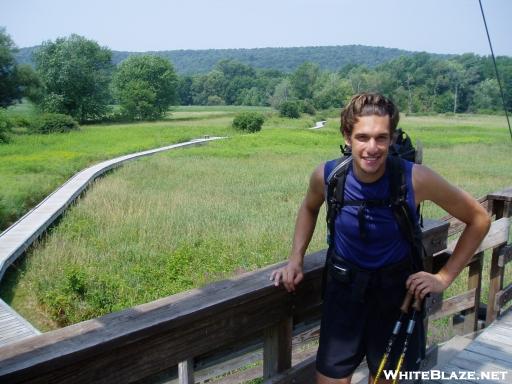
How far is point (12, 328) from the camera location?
6.72 meters

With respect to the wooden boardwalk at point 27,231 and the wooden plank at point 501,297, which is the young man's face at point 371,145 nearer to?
the wooden plank at point 501,297

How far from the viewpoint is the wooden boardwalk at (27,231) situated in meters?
6.69

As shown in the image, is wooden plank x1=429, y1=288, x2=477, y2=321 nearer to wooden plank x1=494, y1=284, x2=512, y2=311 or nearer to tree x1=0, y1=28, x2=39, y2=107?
wooden plank x1=494, y1=284, x2=512, y2=311

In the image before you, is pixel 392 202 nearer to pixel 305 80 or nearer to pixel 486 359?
pixel 486 359

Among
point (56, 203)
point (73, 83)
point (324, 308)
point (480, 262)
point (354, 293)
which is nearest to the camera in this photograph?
point (354, 293)

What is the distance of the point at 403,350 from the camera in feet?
6.32

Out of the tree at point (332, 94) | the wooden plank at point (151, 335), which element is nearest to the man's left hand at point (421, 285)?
the wooden plank at point (151, 335)

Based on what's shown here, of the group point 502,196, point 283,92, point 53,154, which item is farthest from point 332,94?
point 502,196

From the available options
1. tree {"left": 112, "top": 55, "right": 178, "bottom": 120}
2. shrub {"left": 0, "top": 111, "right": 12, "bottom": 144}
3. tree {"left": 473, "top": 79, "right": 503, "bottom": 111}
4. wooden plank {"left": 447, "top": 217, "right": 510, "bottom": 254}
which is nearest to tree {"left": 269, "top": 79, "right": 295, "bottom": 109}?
tree {"left": 112, "top": 55, "right": 178, "bottom": 120}

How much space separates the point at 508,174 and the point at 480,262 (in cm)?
1865

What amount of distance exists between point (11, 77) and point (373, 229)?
51703 millimetres

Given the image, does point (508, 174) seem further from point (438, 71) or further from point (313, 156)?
point (438, 71)

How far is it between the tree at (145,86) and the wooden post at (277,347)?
6560cm

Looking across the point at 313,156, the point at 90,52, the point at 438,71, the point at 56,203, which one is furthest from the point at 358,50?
the point at 56,203
